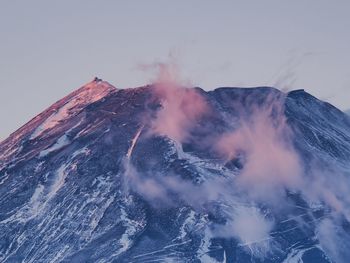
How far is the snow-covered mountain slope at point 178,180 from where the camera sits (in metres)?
108

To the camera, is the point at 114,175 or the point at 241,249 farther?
the point at 114,175

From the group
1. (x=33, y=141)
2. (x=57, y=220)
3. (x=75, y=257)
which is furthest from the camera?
(x=33, y=141)

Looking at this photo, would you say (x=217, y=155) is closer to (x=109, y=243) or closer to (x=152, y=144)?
(x=152, y=144)

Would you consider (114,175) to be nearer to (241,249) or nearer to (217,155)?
(217,155)

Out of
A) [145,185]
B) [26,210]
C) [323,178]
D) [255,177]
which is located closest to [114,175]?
[145,185]

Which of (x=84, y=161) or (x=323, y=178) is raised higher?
(x=84, y=161)

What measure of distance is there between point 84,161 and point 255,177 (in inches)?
1016

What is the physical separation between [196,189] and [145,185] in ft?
24.1

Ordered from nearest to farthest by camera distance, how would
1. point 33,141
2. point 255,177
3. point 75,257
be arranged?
point 75,257
point 255,177
point 33,141

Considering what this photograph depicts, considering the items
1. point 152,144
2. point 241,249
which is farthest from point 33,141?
point 241,249

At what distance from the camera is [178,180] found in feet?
391

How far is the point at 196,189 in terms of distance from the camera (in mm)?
117188

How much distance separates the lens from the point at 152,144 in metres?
127

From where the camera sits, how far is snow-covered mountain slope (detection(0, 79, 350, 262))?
108188mm
